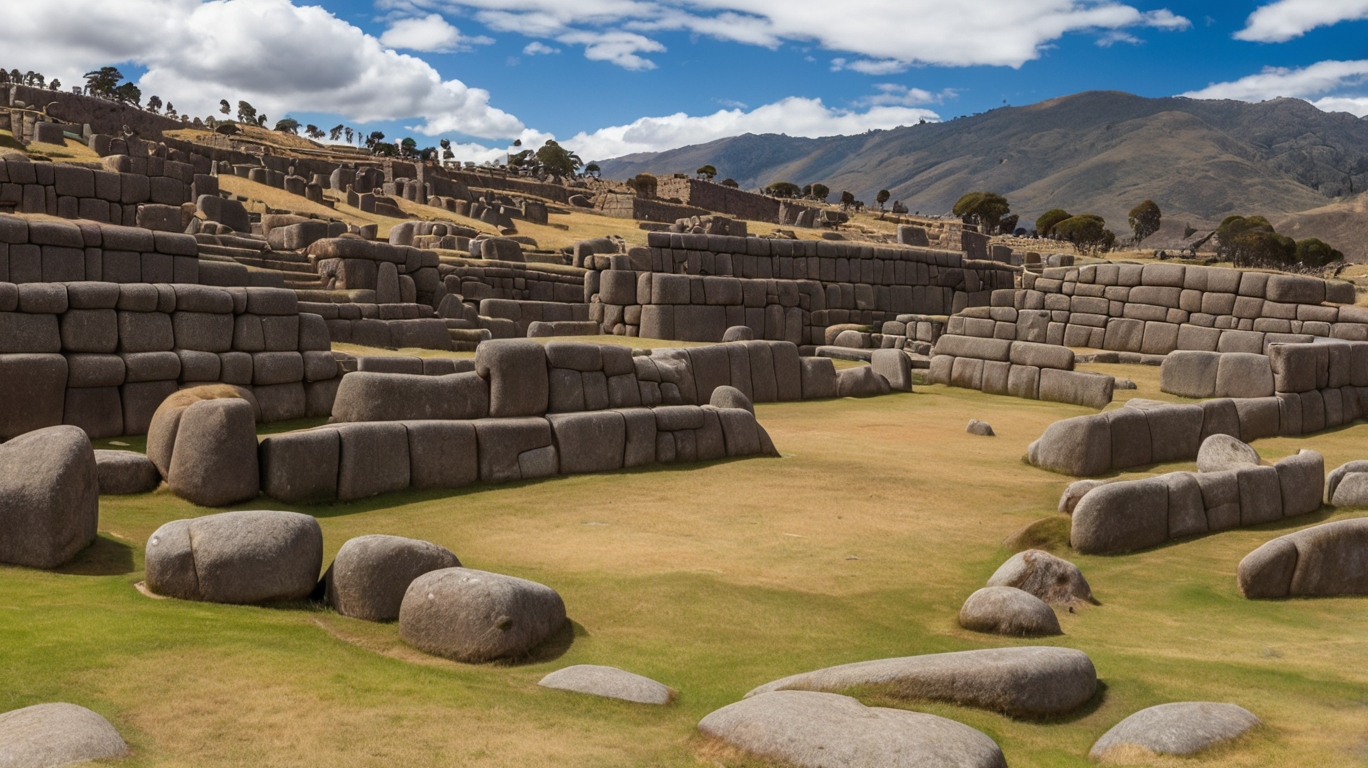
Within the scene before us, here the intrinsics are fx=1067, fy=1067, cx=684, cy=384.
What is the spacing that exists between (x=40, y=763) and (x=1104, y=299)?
107 feet

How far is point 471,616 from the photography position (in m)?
7.05

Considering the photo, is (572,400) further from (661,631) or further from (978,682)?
(978,682)

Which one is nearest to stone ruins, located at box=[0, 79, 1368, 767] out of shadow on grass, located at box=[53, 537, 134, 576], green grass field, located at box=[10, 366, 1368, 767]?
shadow on grass, located at box=[53, 537, 134, 576]

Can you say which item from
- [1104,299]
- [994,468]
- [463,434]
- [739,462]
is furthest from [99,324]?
[1104,299]

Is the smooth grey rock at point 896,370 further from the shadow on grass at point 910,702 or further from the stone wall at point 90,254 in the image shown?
the shadow on grass at point 910,702

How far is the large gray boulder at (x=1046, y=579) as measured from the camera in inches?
353

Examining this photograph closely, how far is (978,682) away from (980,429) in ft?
44.2

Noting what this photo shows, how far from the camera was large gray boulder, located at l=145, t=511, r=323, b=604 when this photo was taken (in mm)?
7699

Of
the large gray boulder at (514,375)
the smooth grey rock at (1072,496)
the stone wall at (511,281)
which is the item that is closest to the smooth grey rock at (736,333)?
the stone wall at (511,281)

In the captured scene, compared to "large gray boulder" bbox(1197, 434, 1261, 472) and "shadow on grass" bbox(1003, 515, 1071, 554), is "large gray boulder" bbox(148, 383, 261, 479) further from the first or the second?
"large gray boulder" bbox(1197, 434, 1261, 472)

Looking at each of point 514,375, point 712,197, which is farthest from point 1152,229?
point 514,375

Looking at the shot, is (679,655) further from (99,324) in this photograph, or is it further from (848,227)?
(848,227)

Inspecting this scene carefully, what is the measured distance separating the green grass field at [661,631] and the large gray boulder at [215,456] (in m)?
0.27

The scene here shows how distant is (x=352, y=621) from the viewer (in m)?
7.72
